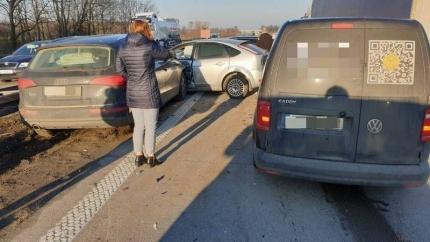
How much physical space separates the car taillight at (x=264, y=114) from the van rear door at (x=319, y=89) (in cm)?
6

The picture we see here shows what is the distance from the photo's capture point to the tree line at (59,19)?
32750 mm

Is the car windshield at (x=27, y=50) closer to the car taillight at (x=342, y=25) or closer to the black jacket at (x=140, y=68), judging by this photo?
the black jacket at (x=140, y=68)

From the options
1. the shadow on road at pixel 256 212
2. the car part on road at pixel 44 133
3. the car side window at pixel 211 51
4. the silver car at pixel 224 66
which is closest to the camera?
the shadow on road at pixel 256 212

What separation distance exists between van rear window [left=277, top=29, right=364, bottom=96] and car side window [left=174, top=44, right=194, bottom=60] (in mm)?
6638

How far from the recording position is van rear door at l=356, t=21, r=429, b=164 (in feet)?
10.9

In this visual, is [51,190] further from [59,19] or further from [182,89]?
[59,19]

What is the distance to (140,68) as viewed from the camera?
4527mm

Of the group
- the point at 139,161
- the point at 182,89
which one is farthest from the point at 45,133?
the point at 182,89

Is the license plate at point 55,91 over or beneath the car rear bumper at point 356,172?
over

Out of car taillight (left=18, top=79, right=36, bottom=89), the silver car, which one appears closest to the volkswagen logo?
car taillight (left=18, top=79, right=36, bottom=89)

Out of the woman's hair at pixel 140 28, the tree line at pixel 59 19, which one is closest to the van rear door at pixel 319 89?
the woman's hair at pixel 140 28

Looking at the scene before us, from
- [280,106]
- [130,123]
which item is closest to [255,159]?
[280,106]

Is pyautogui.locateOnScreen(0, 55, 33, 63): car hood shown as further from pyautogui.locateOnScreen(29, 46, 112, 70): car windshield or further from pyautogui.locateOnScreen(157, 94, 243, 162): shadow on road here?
pyautogui.locateOnScreen(29, 46, 112, 70): car windshield

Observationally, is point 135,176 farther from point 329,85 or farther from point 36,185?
point 329,85
